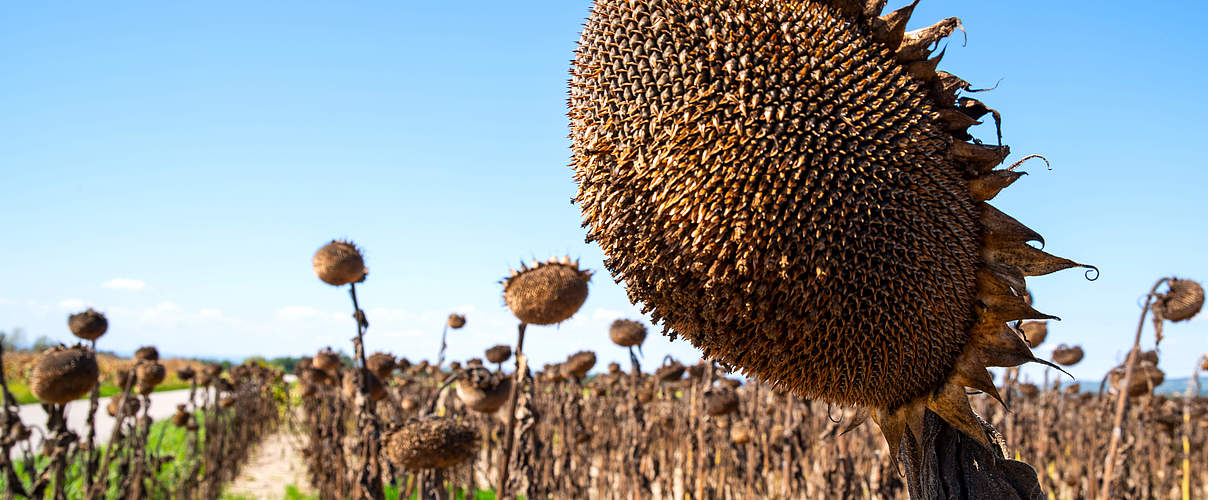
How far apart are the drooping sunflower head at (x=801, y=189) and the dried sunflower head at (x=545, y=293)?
3788 millimetres

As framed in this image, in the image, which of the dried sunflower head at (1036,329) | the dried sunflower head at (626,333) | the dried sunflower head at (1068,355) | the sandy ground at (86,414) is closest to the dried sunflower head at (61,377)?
the dried sunflower head at (626,333)

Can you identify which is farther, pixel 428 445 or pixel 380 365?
pixel 380 365

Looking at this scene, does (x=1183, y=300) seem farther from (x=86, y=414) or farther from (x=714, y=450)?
(x=86, y=414)

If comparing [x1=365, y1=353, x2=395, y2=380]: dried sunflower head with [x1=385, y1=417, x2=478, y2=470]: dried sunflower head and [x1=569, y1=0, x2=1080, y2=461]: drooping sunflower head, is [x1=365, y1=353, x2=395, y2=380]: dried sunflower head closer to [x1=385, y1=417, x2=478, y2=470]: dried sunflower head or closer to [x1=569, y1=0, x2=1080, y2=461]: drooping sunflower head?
[x1=385, y1=417, x2=478, y2=470]: dried sunflower head

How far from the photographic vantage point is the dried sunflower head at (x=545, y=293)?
18.3 ft

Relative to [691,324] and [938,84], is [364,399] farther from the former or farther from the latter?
Answer: [938,84]

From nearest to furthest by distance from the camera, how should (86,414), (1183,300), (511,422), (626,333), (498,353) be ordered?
1. (511,422)
2. (1183,300)
3. (626,333)
4. (498,353)
5. (86,414)

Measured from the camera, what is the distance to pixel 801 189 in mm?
1555

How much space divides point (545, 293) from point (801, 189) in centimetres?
413

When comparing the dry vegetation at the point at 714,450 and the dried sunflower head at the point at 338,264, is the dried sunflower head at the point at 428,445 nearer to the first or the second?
the dry vegetation at the point at 714,450

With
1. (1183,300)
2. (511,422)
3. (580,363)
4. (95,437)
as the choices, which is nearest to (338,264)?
(511,422)

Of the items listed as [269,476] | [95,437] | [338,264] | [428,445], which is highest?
[338,264]

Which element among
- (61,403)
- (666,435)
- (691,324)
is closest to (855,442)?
(666,435)

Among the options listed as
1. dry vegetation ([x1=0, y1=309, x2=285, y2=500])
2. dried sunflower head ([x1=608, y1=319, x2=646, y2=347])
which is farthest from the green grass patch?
dried sunflower head ([x1=608, y1=319, x2=646, y2=347])
